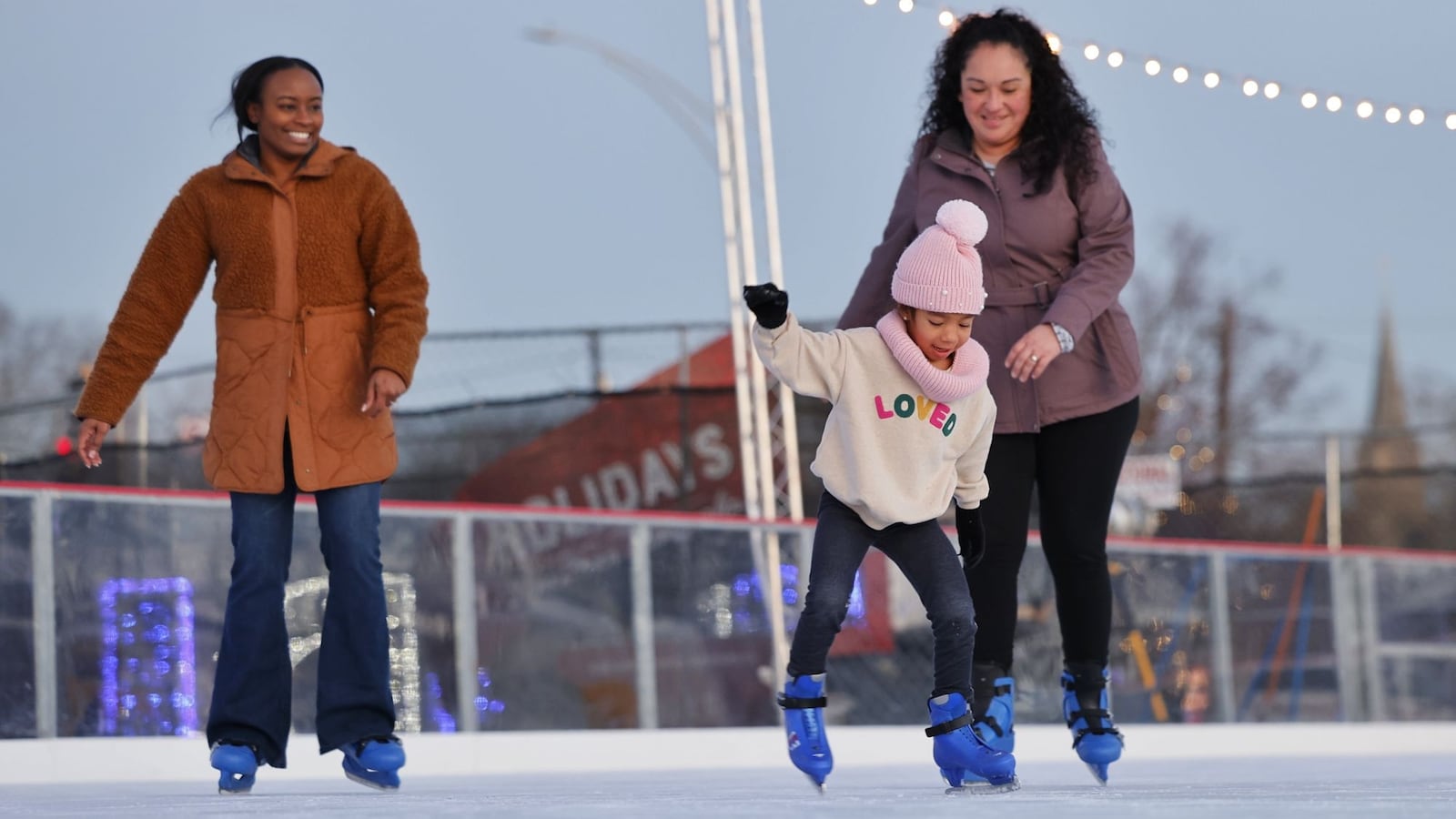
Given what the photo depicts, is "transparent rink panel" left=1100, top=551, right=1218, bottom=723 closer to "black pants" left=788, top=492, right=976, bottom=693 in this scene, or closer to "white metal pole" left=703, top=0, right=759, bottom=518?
"white metal pole" left=703, top=0, right=759, bottom=518

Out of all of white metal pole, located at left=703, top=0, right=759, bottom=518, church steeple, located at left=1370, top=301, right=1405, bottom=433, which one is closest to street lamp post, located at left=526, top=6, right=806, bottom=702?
white metal pole, located at left=703, top=0, right=759, bottom=518

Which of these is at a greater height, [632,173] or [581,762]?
[632,173]

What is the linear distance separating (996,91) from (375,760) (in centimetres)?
156

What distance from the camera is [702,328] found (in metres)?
11.3

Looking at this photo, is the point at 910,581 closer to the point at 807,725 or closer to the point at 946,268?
the point at 807,725

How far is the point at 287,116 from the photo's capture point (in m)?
3.60

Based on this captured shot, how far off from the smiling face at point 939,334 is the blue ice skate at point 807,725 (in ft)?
1.72

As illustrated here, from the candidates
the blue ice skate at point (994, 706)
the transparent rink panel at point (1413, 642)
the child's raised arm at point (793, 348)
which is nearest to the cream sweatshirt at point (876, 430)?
the child's raised arm at point (793, 348)

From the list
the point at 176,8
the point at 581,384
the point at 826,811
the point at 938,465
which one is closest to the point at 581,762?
the point at 938,465

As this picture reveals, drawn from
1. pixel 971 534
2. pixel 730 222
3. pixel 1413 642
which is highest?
pixel 730 222

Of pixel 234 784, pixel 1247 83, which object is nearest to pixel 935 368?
pixel 234 784

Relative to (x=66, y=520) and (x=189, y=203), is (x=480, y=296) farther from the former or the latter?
(x=189, y=203)

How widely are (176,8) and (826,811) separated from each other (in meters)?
11.6

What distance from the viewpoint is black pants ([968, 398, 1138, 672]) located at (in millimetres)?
3592
